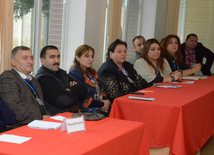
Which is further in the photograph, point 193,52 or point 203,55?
point 203,55

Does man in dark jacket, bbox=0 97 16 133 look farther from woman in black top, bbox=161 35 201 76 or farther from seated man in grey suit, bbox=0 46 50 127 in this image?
woman in black top, bbox=161 35 201 76

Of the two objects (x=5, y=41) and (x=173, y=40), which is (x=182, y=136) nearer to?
(x=5, y=41)

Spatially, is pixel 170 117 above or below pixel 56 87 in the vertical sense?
below

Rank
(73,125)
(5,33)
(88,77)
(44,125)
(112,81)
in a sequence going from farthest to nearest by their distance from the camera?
1. (112,81)
2. (88,77)
3. (5,33)
4. (44,125)
5. (73,125)

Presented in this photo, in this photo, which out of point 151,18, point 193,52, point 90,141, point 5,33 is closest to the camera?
point 90,141

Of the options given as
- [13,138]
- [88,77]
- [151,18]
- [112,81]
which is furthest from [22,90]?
[151,18]

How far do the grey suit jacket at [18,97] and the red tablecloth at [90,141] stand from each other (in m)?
0.64

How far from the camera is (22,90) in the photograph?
254 centimetres

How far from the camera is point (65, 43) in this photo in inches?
172

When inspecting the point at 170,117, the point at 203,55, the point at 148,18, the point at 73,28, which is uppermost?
the point at 148,18

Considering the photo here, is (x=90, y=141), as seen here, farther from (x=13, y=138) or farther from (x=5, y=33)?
(x=5, y=33)

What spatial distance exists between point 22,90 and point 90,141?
114 centimetres

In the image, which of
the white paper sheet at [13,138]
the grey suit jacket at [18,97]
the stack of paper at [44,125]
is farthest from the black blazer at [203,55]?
the white paper sheet at [13,138]

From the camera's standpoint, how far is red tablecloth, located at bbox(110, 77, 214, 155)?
8.46ft
